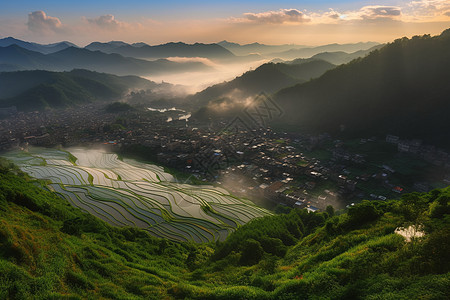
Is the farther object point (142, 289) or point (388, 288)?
point (142, 289)

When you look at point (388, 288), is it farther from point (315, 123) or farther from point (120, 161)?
point (315, 123)

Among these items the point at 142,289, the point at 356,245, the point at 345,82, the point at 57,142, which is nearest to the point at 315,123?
the point at 345,82

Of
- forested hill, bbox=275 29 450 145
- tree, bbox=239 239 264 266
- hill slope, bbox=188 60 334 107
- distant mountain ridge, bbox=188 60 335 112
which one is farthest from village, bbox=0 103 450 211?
distant mountain ridge, bbox=188 60 335 112

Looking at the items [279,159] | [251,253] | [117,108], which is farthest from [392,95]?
[117,108]

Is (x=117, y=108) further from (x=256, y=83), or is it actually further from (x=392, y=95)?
(x=392, y=95)

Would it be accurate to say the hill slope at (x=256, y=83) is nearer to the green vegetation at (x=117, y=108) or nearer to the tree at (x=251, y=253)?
the green vegetation at (x=117, y=108)

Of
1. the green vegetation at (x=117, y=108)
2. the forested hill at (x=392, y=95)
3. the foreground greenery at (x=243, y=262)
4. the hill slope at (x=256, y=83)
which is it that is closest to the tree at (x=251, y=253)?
the foreground greenery at (x=243, y=262)

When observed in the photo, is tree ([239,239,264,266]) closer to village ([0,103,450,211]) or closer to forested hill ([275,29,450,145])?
village ([0,103,450,211])
